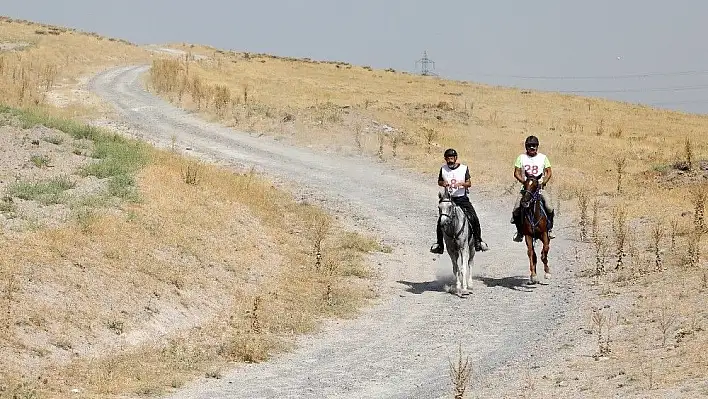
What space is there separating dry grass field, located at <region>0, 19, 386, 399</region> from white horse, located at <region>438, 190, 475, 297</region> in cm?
163

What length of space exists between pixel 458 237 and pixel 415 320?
6.01 ft

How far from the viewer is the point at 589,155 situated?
108 feet

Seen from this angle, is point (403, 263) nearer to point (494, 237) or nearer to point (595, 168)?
point (494, 237)

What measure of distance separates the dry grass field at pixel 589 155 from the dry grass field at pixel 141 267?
456cm

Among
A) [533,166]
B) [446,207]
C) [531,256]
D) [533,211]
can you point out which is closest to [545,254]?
[531,256]

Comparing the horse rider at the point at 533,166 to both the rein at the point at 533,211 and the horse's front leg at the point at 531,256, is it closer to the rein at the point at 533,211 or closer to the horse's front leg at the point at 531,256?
the rein at the point at 533,211

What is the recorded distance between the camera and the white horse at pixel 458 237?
547 inches

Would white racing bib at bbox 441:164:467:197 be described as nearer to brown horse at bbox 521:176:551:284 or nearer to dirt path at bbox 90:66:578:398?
brown horse at bbox 521:176:551:284

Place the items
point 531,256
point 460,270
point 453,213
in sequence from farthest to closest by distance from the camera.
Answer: point 531,256 → point 460,270 → point 453,213

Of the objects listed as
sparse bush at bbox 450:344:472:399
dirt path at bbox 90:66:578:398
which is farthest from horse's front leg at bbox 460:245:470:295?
sparse bush at bbox 450:344:472:399

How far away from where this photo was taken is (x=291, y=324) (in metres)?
12.6

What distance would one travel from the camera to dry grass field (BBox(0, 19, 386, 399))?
1030cm

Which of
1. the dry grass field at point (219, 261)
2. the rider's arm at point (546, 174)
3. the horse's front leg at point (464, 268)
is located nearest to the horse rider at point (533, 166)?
the rider's arm at point (546, 174)

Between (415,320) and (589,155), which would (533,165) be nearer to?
(415,320)
